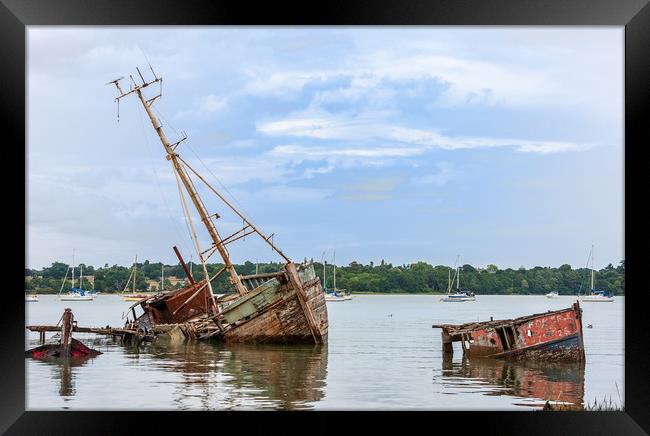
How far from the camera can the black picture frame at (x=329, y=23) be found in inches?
346

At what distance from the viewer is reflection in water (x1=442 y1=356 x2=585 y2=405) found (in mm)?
16812

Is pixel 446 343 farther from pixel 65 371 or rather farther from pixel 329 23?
pixel 329 23

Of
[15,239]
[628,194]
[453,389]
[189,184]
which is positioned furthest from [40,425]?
[189,184]

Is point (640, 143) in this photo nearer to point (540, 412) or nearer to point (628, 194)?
point (628, 194)

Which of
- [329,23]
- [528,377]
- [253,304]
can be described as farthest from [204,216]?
[329,23]

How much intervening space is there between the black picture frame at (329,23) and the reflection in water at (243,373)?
5168 mm

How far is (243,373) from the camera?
19.4 meters

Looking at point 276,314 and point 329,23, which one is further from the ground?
point 329,23

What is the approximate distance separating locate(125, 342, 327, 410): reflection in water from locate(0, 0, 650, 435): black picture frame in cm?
517

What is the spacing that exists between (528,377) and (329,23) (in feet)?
38.1

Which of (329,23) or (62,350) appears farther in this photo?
(62,350)

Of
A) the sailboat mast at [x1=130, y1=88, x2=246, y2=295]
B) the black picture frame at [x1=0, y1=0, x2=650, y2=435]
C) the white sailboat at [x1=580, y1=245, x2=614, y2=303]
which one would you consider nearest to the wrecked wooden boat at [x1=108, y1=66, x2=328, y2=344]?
the sailboat mast at [x1=130, y1=88, x2=246, y2=295]

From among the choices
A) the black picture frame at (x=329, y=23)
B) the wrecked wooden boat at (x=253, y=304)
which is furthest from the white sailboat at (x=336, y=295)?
the black picture frame at (x=329, y=23)

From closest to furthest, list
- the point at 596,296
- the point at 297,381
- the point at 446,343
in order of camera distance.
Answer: the point at 297,381 < the point at 446,343 < the point at 596,296
